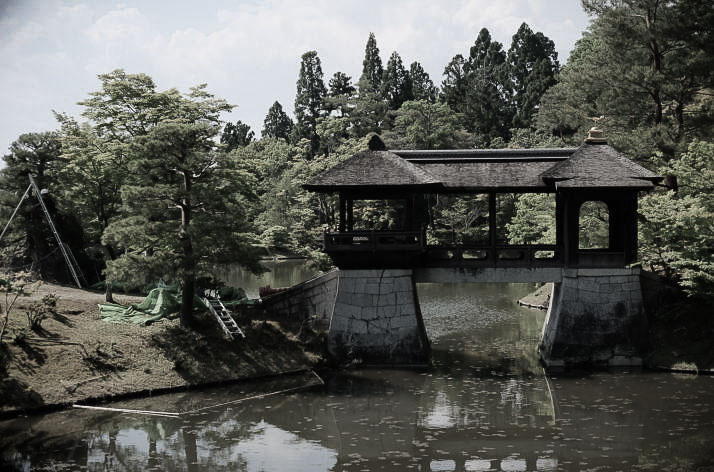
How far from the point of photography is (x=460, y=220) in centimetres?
5162

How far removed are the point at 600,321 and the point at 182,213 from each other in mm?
13600

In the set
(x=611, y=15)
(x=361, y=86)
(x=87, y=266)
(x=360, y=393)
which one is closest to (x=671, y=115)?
(x=611, y=15)

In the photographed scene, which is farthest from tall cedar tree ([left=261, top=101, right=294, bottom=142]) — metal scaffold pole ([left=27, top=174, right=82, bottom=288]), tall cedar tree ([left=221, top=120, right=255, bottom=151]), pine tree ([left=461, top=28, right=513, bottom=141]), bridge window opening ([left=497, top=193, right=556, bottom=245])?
metal scaffold pole ([left=27, top=174, right=82, bottom=288])

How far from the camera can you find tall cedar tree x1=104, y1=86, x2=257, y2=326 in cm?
2270

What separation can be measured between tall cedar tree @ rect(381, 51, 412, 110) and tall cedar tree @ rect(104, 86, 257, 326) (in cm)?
5543

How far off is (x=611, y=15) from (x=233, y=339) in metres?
20.5

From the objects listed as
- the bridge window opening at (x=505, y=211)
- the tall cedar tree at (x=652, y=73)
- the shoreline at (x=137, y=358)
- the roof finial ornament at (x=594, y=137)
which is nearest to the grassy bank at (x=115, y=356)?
the shoreline at (x=137, y=358)

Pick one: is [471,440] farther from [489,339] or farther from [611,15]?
[611,15]

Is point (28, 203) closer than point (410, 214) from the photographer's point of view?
No

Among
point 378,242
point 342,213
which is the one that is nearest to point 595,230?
point 378,242

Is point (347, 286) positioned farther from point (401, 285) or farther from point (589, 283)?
point (589, 283)

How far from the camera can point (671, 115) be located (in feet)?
107

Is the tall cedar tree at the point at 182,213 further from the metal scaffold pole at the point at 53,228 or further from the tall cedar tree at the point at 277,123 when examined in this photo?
the tall cedar tree at the point at 277,123

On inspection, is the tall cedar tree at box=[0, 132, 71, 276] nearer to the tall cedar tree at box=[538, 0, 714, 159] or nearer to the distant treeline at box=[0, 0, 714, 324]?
the distant treeline at box=[0, 0, 714, 324]
